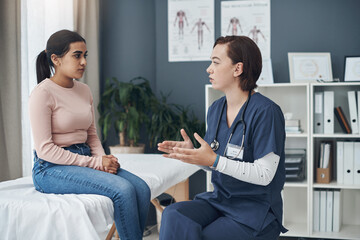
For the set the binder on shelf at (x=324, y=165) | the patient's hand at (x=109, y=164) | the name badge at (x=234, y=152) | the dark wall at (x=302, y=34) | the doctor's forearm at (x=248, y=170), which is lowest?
the binder on shelf at (x=324, y=165)

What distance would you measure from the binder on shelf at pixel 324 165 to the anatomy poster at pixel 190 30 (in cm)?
117

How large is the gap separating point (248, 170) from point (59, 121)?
88 centimetres

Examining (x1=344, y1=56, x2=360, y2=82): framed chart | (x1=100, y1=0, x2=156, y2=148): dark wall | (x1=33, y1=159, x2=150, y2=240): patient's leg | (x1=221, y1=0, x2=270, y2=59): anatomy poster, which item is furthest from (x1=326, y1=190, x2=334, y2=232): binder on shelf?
(x1=33, y1=159, x2=150, y2=240): patient's leg

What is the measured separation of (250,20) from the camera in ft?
11.0

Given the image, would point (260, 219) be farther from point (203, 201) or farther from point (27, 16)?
point (27, 16)

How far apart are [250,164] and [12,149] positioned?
151 cm

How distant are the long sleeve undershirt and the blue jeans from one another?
48 centimetres

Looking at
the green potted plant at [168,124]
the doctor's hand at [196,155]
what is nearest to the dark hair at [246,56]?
the doctor's hand at [196,155]

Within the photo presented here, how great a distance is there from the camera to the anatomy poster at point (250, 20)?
332 centimetres

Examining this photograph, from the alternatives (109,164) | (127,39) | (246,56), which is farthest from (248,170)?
(127,39)

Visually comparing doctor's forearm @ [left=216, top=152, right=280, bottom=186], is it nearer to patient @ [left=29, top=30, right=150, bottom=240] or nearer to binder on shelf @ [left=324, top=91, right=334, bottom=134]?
patient @ [left=29, top=30, right=150, bottom=240]

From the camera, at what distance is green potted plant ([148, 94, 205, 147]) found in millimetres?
3160

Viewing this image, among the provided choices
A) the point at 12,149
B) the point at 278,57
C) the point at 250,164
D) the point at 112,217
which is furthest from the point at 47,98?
the point at 278,57

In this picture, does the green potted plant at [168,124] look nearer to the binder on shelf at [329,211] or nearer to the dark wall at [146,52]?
the dark wall at [146,52]
